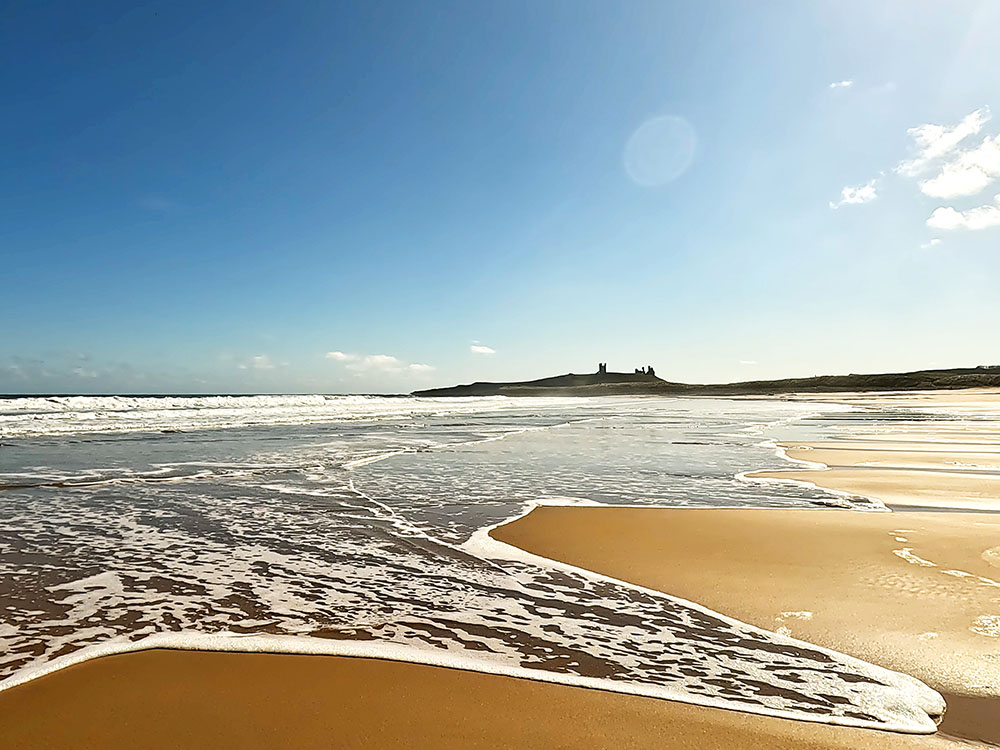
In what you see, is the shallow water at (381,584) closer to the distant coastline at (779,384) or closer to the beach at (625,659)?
the beach at (625,659)

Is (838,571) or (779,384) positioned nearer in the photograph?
(838,571)

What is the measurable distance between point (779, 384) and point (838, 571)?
94.5 meters

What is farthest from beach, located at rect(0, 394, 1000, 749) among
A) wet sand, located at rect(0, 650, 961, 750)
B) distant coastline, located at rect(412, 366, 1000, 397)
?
distant coastline, located at rect(412, 366, 1000, 397)

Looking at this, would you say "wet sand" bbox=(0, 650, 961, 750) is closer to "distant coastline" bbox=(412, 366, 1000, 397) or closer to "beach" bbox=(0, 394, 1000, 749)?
"beach" bbox=(0, 394, 1000, 749)

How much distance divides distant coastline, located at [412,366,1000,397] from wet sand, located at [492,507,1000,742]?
232ft

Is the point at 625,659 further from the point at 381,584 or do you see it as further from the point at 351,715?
the point at 381,584

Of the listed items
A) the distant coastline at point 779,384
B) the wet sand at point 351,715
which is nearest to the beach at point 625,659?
the wet sand at point 351,715

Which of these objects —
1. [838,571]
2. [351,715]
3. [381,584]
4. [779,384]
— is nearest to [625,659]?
[351,715]

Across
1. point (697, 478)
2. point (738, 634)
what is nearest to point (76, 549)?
point (738, 634)

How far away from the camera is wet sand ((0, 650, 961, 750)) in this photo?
2.07 m

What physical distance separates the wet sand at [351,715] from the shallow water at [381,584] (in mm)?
132

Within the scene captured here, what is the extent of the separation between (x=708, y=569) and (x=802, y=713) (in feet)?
6.09

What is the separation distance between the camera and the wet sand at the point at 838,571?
273 centimetres

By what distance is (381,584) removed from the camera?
12.3ft
